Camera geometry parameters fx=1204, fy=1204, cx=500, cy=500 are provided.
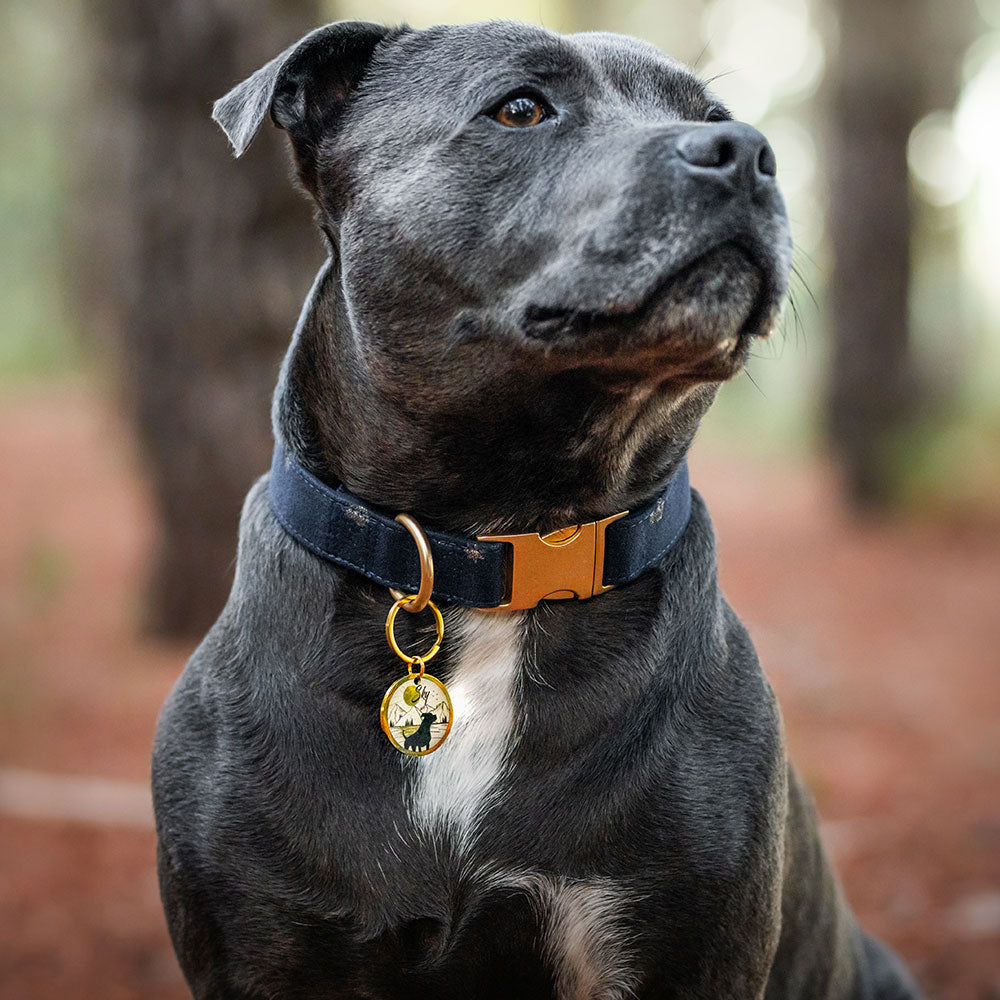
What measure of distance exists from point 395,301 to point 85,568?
6.72 metres

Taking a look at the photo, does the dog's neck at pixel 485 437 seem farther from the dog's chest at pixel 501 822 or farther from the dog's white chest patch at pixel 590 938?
the dog's white chest patch at pixel 590 938

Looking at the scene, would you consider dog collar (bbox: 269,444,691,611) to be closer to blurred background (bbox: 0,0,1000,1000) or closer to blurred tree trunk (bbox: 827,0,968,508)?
blurred background (bbox: 0,0,1000,1000)

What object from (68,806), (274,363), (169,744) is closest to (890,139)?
(274,363)

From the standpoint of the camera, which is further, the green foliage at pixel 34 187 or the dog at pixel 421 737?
the green foliage at pixel 34 187

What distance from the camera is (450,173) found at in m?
2.30

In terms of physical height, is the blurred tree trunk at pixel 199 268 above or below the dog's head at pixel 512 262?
below

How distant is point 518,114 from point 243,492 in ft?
12.6

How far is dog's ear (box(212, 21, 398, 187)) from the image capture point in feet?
7.86

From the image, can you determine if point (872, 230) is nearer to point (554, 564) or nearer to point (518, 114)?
point (518, 114)

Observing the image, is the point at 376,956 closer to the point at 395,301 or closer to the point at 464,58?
the point at 395,301

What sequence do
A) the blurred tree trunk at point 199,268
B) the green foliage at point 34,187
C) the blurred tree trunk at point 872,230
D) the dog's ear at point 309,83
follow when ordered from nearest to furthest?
the dog's ear at point 309,83 → the blurred tree trunk at point 199,268 → the blurred tree trunk at point 872,230 → the green foliage at point 34,187

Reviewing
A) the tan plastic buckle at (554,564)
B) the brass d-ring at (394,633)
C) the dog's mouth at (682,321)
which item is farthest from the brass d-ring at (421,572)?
the dog's mouth at (682,321)

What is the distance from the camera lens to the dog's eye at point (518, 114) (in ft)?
7.68

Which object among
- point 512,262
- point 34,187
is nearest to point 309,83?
point 512,262
